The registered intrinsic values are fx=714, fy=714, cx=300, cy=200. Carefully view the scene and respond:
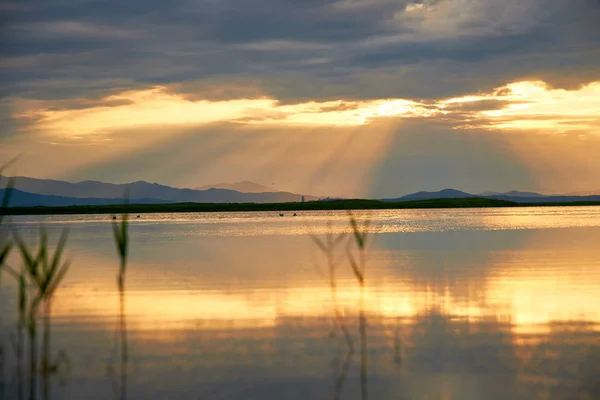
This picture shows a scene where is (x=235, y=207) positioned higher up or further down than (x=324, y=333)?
higher up

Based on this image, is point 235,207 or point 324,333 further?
point 235,207

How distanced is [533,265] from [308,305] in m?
10.8

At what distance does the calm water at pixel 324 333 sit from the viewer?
929 centimetres

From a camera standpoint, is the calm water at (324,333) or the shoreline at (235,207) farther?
the shoreline at (235,207)

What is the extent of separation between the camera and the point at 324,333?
1256 cm

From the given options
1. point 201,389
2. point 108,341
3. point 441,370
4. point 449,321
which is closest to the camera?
point 201,389

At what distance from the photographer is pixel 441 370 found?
32.5 feet

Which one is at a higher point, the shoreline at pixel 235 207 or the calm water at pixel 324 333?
the shoreline at pixel 235 207

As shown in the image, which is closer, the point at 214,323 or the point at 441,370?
the point at 441,370

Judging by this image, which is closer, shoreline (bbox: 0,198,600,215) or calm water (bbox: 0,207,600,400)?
calm water (bbox: 0,207,600,400)

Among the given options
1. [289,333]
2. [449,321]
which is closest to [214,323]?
[289,333]

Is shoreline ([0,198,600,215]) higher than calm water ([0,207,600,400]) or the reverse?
higher

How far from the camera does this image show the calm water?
30.5 feet

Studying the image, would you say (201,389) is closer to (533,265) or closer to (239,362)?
(239,362)
